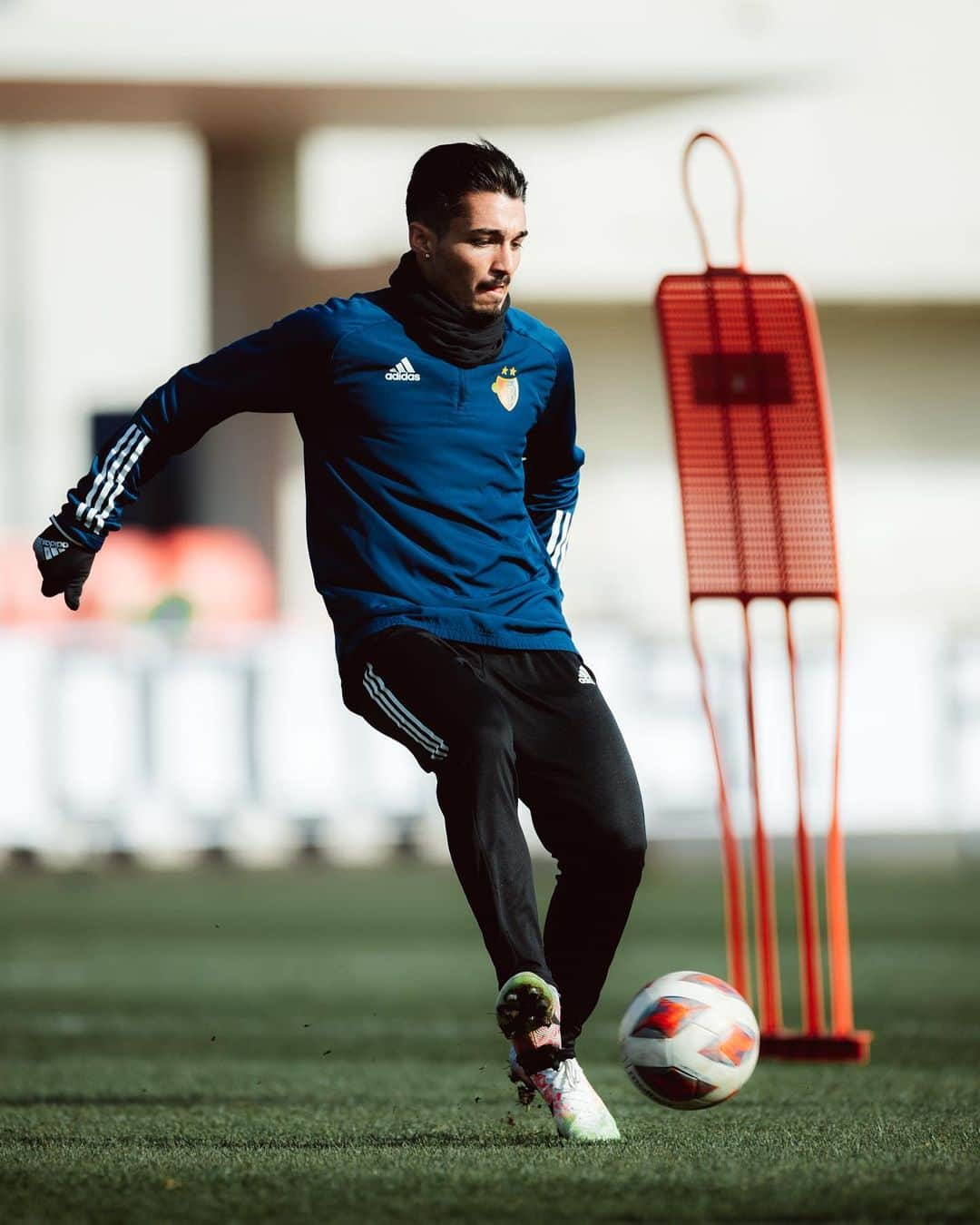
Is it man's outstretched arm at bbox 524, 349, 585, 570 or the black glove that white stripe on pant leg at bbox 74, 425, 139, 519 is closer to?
the black glove

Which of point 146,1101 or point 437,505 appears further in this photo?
point 146,1101

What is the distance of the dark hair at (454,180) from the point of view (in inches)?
180

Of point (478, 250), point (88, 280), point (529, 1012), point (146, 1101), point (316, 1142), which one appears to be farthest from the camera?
point (88, 280)

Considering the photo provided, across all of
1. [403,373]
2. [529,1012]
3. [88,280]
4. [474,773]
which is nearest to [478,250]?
[403,373]

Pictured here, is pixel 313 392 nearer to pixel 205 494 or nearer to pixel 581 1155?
pixel 581 1155

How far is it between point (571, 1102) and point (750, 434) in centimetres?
226

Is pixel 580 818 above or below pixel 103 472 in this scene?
below

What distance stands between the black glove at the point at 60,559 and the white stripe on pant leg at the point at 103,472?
61 millimetres

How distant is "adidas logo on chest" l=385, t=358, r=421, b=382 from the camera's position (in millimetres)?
4582

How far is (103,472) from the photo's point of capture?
4660 millimetres

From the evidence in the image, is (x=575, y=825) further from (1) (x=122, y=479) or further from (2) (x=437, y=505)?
(1) (x=122, y=479)

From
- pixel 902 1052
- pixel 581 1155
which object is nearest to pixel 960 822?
pixel 902 1052

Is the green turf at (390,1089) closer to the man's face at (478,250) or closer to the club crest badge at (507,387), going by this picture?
the club crest badge at (507,387)

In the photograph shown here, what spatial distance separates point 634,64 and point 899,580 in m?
5.52
